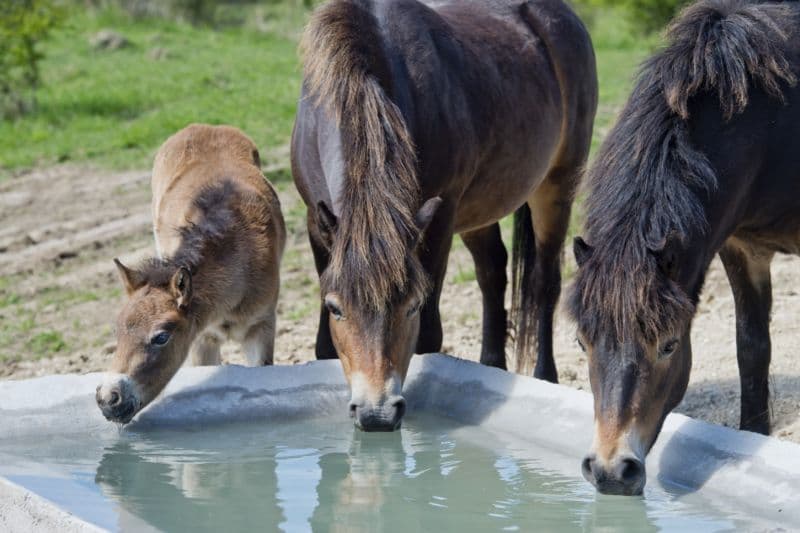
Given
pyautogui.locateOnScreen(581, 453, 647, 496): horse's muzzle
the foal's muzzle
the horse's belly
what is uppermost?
the horse's belly

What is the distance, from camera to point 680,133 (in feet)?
15.3

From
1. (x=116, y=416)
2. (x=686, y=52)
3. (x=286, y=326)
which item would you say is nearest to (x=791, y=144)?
(x=686, y=52)

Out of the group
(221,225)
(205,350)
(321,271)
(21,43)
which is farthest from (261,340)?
(21,43)

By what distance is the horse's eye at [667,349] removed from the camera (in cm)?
438

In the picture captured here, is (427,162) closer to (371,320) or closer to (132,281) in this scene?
(371,320)

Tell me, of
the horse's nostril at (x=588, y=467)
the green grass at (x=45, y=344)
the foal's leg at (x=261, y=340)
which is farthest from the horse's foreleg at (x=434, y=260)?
the green grass at (x=45, y=344)

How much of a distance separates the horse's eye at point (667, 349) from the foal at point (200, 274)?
7.91 feet

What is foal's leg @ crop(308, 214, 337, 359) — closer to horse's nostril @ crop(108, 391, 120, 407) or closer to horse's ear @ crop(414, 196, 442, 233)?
horse's ear @ crop(414, 196, 442, 233)

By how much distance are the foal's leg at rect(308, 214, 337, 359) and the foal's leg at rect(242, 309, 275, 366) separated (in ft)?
2.11

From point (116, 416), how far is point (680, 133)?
2.66 meters

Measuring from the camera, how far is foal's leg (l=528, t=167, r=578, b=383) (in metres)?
7.37

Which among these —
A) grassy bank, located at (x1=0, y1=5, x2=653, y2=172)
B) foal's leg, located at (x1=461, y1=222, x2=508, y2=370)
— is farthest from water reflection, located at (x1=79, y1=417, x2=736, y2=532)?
grassy bank, located at (x1=0, y1=5, x2=653, y2=172)

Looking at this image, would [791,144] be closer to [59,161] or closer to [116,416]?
[116,416]

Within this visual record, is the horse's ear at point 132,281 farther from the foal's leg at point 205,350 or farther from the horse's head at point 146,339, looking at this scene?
the foal's leg at point 205,350
